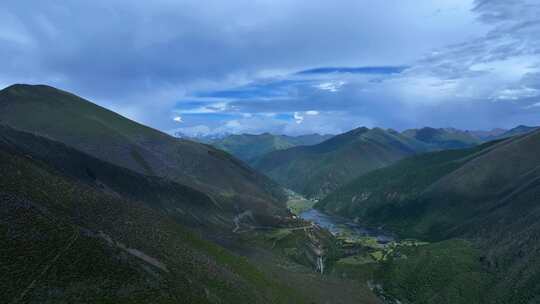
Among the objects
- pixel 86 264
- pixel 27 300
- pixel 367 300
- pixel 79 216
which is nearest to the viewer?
pixel 27 300

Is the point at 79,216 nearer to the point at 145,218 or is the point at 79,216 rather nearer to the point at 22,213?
the point at 22,213

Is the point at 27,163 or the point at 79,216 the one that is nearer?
the point at 79,216

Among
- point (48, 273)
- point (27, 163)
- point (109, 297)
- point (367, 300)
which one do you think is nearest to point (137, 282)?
point (109, 297)

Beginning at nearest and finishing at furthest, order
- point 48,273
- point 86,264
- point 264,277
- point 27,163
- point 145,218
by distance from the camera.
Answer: point 48,273, point 86,264, point 27,163, point 145,218, point 264,277

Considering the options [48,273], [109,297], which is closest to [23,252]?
[48,273]

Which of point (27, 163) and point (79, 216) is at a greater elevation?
point (27, 163)

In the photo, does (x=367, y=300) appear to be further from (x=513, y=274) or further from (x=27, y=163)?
(x=27, y=163)

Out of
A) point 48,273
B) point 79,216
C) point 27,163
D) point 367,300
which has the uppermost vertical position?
point 27,163
